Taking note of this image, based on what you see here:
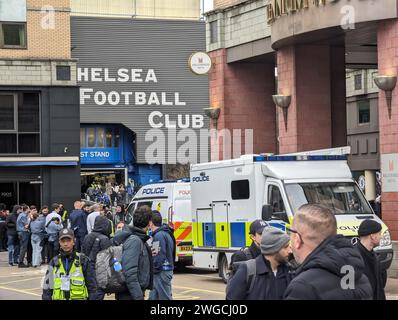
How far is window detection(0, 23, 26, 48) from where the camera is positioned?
124ft

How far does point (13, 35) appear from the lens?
125ft

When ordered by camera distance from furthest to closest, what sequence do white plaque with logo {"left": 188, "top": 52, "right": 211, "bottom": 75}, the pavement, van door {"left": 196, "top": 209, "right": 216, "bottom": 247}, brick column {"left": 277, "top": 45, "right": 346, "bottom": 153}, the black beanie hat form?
1. white plaque with logo {"left": 188, "top": 52, "right": 211, "bottom": 75}
2. brick column {"left": 277, "top": 45, "right": 346, "bottom": 153}
3. van door {"left": 196, "top": 209, "right": 216, "bottom": 247}
4. the pavement
5. the black beanie hat

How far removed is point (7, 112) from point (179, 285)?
2020 cm

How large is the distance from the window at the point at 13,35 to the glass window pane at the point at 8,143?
380 centimetres

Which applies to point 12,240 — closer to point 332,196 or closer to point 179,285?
point 179,285

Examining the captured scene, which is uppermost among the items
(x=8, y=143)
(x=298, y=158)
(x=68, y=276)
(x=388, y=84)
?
(x=388, y=84)

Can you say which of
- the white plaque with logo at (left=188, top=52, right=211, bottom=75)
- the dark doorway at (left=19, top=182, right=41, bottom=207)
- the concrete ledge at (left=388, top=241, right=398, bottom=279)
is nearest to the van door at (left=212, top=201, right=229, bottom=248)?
the concrete ledge at (left=388, top=241, right=398, bottom=279)

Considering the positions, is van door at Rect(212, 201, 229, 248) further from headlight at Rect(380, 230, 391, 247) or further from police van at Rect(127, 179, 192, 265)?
headlight at Rect(380, 230, 391, 247)

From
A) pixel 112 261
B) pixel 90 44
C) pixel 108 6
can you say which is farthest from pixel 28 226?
pixel 108 6

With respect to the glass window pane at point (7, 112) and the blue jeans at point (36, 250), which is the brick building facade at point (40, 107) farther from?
the blue jeans at point (36, 250)

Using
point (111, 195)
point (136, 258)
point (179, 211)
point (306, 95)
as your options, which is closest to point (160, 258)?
point (136, 258)

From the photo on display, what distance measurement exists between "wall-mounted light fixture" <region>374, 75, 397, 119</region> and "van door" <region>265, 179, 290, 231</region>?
4.88 meters

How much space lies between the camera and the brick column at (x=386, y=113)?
21891mm
